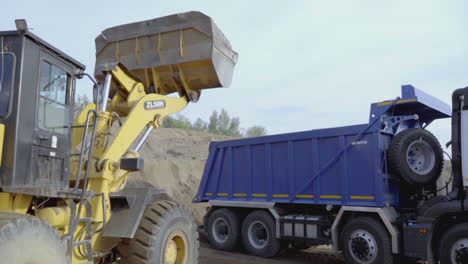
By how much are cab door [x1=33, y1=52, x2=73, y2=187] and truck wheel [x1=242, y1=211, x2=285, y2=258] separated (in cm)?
612

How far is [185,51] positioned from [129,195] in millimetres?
2182

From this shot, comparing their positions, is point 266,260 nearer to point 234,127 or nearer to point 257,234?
point 257,234

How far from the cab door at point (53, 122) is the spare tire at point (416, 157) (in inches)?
228

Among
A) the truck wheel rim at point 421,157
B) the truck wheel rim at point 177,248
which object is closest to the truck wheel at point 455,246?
the truck wheel rim at point 421,157

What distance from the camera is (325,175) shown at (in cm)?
910

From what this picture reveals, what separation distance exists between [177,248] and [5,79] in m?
3.35

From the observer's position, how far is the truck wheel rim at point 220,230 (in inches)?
431

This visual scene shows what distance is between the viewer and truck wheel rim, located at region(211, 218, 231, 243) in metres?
11.0

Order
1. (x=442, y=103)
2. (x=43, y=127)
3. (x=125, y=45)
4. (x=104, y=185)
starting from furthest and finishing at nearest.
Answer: (x=442, y=103), (x=125, y=45), (x=104, y=185), (x=43, y=127)

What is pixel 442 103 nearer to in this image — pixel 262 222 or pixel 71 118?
pixel 262 222

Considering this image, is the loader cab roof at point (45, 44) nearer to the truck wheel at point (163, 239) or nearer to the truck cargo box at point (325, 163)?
the truck wheel at point (163, 239)

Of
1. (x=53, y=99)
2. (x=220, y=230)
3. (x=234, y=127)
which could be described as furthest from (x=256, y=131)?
(x=53, y=99)

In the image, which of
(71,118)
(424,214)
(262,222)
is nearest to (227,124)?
(262,222)

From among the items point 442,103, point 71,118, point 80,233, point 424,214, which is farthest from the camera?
point 442,103
